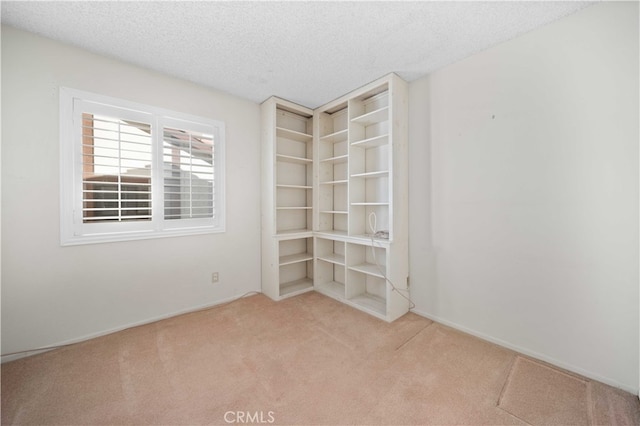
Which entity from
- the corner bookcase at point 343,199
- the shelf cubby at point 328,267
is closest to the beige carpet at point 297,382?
the corner bookcase at point 343,199

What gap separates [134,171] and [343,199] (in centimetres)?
226

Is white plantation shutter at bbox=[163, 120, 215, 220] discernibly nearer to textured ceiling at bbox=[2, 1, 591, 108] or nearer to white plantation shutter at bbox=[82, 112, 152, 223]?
white plantation shutter at bbox=[82, 112, 152, 223]

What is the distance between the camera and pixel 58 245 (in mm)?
1917

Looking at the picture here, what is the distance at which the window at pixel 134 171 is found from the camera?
6.46 ft

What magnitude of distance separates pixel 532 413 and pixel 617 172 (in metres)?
1.53

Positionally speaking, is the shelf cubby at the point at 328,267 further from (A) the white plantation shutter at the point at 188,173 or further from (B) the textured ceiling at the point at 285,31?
(B) the textured ceiling at the point at 285,31

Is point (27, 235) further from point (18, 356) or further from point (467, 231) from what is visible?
point (467, 231)

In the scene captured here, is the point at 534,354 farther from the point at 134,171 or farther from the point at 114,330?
the point at 134,171

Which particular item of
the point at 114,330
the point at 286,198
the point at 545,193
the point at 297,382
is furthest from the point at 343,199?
the point at 114,330

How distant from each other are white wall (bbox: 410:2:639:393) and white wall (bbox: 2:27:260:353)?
8.14ft

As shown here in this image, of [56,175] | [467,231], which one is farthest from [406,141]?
Result: [56,175]

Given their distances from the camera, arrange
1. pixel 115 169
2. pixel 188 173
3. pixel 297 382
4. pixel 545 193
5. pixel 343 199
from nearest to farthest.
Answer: pixel 297 382 → pixel 545 193 → pixel 115 169 → pixel 188 173 → pixel 343 199

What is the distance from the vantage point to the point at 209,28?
1753 millimetres

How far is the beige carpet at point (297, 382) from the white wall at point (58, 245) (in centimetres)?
26
